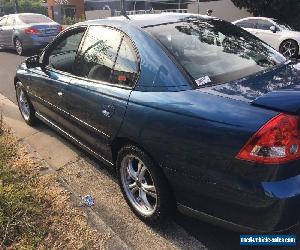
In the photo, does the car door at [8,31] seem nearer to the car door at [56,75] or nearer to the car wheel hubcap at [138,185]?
the car door at [56,75]

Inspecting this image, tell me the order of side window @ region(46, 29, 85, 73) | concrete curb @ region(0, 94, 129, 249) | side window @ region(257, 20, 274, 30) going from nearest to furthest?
1. concrete curb @ region(0, 94, 129, 249)
2. side window @ region(46, 29, 85, 73)
3. side window @ region(257, 20, 274, 30)

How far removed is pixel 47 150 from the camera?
5.35 metres

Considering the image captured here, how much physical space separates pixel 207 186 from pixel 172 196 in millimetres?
498

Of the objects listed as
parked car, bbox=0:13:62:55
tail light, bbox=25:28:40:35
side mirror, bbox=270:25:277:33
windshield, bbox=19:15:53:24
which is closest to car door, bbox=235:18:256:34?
side mirror, bbox=270:25:277:33

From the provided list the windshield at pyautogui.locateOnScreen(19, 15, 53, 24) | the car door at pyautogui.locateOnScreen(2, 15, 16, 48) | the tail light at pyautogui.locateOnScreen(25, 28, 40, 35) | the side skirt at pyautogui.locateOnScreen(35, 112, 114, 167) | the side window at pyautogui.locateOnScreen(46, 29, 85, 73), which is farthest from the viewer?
the car door at pyautogui.locateOnScreen(2, 15, 16, 48)

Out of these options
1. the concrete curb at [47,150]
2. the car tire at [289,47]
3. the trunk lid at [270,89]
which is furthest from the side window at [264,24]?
the trunk lid at [270,89]

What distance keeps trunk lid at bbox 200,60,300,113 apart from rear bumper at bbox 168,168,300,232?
473 millimetres

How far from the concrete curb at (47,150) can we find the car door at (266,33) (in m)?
8.97

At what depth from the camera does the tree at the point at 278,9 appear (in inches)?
726

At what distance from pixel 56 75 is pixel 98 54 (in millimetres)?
886

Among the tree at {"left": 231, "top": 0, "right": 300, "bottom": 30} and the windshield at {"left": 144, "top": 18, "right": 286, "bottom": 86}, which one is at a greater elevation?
the windshield at {"left": 144, "top": 18, "right": 286, "bottom": 86}

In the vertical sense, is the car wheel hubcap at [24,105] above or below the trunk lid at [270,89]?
below

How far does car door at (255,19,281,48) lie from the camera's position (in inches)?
528

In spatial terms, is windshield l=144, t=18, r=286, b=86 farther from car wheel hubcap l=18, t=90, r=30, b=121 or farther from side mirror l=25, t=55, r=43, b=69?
car wheel hubcap l=18, t=90, r=30, b=121
